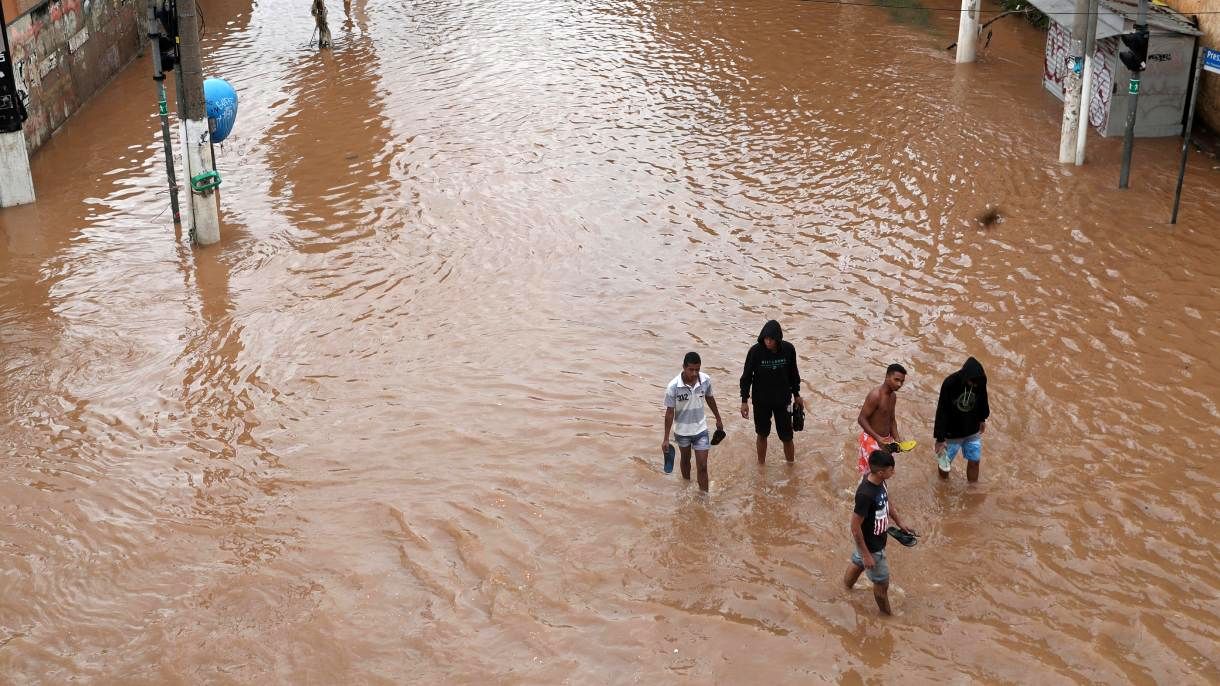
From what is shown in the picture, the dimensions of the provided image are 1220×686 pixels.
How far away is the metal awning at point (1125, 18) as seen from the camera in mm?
16109

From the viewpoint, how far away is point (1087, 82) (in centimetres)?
1593

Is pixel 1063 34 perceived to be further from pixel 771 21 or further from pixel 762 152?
pixel 771 21

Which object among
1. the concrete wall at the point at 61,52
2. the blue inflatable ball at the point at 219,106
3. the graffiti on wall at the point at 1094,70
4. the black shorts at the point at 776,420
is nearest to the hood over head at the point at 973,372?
the black shorts at the point at 776,420

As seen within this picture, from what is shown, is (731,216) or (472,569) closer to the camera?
(472,569)

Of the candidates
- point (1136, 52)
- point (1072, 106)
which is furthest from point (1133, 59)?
point (1072, 106)

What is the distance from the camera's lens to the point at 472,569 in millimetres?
8422

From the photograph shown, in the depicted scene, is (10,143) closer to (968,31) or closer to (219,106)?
(219,106)

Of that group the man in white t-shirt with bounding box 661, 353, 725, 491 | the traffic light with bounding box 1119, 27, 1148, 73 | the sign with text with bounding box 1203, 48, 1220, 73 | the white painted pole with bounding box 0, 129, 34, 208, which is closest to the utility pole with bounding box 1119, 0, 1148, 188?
the traffic light with bounding box 1119, 27, 1148, 73

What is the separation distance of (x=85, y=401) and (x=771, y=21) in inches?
790

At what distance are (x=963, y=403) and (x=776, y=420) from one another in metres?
1.55

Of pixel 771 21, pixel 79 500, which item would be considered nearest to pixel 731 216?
pixel 79 500

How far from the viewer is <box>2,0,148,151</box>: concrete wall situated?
18.1m

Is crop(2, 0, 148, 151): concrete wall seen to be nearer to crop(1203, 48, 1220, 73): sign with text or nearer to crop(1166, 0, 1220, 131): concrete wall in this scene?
crop(1203, 48, 1220, 73): sign with text

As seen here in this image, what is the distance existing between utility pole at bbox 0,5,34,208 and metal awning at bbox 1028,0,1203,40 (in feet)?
52.4
